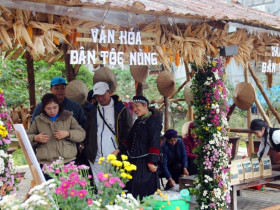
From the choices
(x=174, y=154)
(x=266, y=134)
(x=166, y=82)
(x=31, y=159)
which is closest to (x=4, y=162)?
(x=31, y=159)

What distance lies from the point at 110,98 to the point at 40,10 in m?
1.67

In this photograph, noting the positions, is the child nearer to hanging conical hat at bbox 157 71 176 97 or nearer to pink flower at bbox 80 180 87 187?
hanging conical hat at bbox 157 71 176 97

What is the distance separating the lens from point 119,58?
434cm

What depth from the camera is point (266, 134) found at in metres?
→ 5.82

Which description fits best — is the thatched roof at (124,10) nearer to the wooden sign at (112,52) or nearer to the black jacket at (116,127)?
the wooden sign at (112,52)

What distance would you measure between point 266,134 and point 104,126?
216 centimetres

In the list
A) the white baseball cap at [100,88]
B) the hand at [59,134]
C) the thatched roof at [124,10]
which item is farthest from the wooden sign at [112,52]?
the hand at [59,134]

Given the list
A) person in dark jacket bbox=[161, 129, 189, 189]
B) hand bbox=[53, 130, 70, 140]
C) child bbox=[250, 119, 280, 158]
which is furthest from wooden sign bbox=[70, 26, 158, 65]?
person in dark jacket bbox=[161, 129, 189, 189]

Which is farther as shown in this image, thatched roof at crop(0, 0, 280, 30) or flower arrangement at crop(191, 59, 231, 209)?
flower arrangement at crop(191, 59, 231, 209)

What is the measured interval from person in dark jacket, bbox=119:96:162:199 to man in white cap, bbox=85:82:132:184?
0.36 metres

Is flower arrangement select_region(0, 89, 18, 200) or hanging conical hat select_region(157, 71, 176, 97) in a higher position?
hanging conical hat select_region(157, 71, 176, 97)

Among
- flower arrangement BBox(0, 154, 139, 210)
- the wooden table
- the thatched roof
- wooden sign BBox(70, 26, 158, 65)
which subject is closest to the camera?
flower arrangement BBox(0, 154, 139, 210)

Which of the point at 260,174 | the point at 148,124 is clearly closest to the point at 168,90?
the point at 260,174

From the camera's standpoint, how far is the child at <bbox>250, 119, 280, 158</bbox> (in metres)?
5.72
